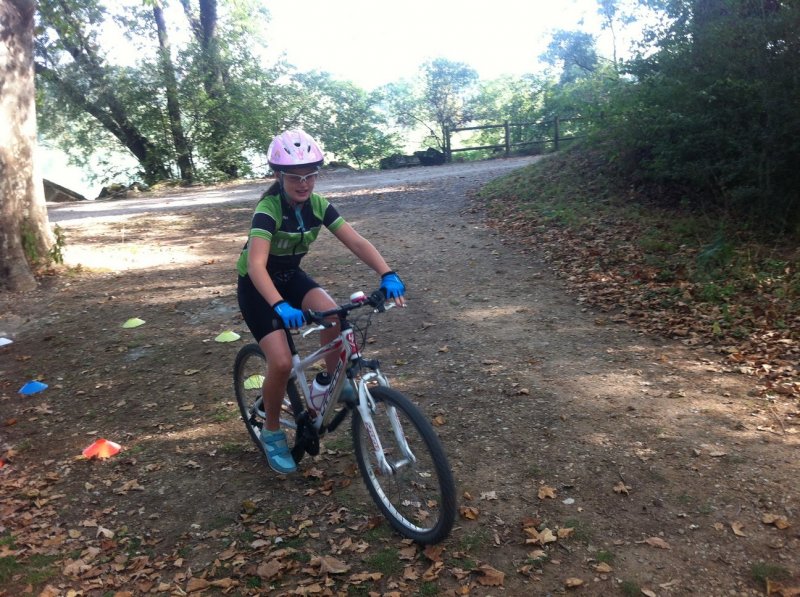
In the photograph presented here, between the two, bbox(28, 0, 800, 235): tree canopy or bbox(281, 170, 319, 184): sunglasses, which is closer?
bbox(281, 170, 319, 184): sunglasses

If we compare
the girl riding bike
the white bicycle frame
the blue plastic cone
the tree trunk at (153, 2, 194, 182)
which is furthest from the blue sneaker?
the tree trunk at (153, 2, 194, 182)

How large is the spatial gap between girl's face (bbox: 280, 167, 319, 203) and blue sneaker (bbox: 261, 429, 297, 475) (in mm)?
1566

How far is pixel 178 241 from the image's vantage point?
12.0 m

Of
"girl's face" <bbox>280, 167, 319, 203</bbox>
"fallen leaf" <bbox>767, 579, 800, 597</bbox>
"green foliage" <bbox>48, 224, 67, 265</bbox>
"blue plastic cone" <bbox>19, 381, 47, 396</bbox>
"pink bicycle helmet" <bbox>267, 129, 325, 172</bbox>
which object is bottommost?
"fallen leaf" <bbox>767, 579, 800, 597</bbox>

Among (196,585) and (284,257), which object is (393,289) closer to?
(284,257)

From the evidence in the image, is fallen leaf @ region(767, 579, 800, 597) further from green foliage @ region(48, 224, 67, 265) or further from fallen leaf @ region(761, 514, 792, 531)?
green foliage @ region(48, 224, 67, 265)

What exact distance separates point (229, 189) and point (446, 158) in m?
8.29

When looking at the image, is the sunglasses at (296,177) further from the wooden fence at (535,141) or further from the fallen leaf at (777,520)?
the wooden fence at (535,141)

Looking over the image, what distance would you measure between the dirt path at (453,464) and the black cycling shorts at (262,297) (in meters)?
1.13

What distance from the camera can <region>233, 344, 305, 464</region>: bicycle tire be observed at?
13.8 feet

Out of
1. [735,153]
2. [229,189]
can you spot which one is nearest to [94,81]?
[229,189]

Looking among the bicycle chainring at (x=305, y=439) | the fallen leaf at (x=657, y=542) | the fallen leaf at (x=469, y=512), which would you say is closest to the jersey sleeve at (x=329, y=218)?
the bicycle chainring at (x=305, y=439)

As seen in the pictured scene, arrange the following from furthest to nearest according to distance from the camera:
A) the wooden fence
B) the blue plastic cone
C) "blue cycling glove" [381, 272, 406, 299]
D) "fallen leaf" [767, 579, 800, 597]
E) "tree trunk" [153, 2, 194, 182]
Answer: the wooden fence < "tree trunk" [153, 2, 194, 182] < the blue plastic cone < "blue cycling glove" [381, 272, 406, 299] < "fallen leaf" [767, 579, 800, 597]

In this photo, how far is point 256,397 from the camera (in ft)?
15.4
